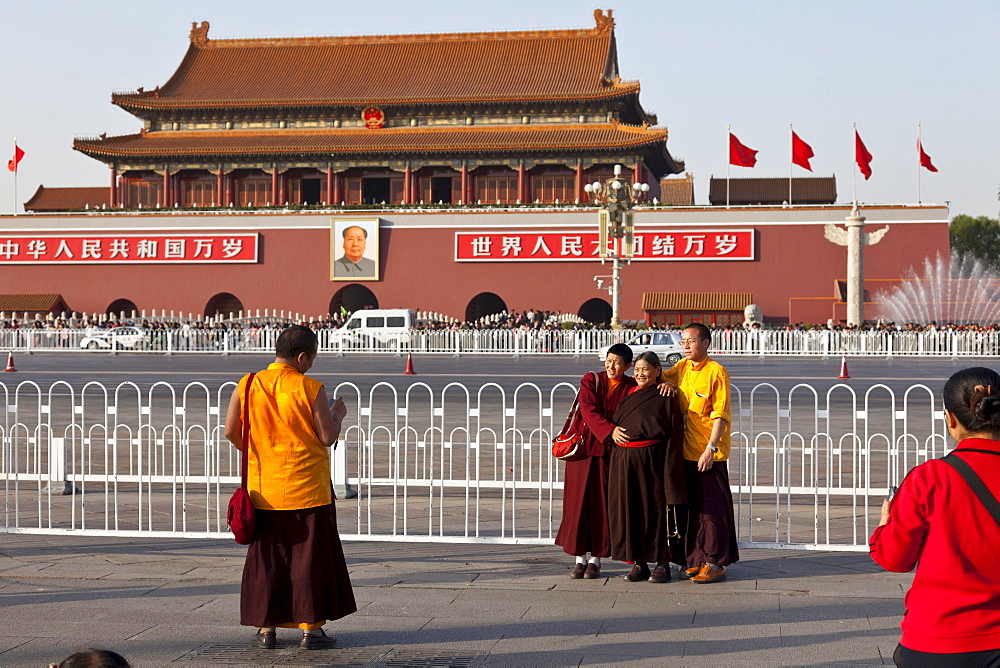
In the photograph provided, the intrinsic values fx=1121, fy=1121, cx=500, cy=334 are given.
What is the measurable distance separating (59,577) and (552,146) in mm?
32283

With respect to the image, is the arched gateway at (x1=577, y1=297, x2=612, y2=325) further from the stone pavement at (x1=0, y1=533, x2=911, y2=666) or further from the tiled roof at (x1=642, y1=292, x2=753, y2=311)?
the stone pavement at (x1=0, y1=533, x2=911, y2=666)

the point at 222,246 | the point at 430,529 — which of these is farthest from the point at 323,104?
the point at 430,529

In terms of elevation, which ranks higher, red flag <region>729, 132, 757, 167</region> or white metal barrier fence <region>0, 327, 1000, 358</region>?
red flag <region>729, 132, 757, 167</region>

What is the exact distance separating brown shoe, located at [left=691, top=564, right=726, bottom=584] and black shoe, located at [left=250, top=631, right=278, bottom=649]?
7.54 feet

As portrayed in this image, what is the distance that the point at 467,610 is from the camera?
530 centimetres

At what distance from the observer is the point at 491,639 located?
15.9 feet

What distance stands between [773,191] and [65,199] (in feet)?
91.8

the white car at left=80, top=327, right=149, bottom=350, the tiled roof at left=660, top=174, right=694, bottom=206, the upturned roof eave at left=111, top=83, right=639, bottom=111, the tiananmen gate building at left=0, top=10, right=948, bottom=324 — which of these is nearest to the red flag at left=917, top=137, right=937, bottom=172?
the tiananmen gate building at left=0, top=10, right=948, bottom=324

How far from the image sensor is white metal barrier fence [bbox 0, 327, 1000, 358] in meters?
28.8

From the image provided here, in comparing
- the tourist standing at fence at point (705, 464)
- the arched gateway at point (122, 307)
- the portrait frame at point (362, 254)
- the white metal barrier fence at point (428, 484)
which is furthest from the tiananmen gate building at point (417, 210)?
the tourist standing at fence at point (705, 464)

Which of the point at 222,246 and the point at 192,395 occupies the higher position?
the point at 222,246

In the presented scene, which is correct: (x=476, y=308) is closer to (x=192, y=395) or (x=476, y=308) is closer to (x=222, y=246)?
(x=222, y=246)

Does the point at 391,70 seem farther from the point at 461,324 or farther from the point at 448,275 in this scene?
the point at 461,324

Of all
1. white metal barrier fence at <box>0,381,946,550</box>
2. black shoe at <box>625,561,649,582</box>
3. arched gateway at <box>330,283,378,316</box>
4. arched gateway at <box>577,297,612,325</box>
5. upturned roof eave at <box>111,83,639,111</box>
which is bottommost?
black shoe at <box>625,561,649,582</box>
